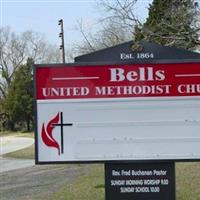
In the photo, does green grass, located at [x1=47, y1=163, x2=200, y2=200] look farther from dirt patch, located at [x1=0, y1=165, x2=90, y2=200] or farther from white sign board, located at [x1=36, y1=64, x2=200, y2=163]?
white sign board, located at [x1=36, y1=64, x2=200, y2=163]

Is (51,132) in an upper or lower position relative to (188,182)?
upper

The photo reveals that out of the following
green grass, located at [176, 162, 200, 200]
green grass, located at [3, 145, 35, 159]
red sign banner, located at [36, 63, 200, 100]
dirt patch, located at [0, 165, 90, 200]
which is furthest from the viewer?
green grass, located at [3, 145, 35, 159]

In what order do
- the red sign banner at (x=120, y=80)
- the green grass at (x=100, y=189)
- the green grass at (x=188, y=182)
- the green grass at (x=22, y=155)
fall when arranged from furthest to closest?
1. the green grass at (x=22, y=155)
2. the green grass at (x=100, y=189)
3. the green grass at (x=188, y=182)
4. the red sign banner at (x=120, y=80)

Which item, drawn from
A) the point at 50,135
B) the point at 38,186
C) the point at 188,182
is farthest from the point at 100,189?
the point at 50,135

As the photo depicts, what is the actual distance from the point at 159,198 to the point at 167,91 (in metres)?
1.22

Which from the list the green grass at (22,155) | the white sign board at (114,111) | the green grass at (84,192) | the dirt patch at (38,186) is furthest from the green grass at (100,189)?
the green grass at (22,155)

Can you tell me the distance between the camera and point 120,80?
6.73 metres

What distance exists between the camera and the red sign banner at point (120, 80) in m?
6.72

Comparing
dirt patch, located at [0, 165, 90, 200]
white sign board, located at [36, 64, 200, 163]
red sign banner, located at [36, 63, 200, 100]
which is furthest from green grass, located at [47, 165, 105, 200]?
red sign banner, located at [36, 63, 200, 100]

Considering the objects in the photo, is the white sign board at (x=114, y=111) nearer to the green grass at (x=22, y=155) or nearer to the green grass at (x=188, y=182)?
the green grass at (x=188, y=182)

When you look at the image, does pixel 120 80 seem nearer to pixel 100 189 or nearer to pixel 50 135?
pixel 50 135

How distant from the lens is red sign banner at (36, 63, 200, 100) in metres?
6.72

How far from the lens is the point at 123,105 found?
6766mm

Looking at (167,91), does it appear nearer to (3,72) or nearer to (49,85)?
(49,85)
